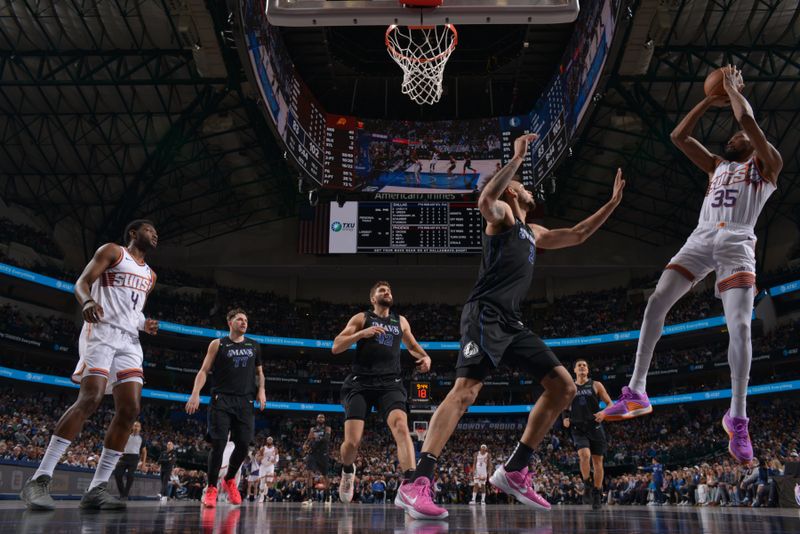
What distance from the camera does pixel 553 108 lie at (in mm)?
19844

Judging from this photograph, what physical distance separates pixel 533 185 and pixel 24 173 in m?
21.9

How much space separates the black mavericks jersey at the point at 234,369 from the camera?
828 cm

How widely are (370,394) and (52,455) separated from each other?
127 inches

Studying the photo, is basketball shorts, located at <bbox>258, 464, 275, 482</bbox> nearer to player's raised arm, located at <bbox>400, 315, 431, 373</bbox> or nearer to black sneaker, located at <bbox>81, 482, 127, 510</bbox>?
player's raised arm, located at <bbox>400, 315, 431, 373</bbox>

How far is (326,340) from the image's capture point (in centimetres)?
3647

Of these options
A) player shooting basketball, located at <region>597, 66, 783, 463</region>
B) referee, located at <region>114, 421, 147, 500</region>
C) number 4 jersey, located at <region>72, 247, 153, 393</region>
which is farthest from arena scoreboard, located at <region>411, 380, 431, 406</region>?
player shooting basketball, located at <region>597, 66, 783, 463</region>

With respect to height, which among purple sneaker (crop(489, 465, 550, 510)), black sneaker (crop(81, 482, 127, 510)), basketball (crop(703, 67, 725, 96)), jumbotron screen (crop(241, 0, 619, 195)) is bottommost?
black sneaker (crop(81, 482, 127, 510))

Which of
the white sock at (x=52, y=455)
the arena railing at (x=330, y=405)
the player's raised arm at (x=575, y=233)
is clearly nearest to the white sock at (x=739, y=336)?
the player's raised arm at (x=575, y=233)

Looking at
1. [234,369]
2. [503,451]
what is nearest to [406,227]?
[234,369]

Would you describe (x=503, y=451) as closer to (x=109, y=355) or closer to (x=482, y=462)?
(x=482, y=462)

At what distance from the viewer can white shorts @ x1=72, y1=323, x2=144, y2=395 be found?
211 inches

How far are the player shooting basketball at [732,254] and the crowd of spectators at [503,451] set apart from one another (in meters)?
12.3

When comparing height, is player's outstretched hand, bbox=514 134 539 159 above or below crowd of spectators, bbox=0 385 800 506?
above

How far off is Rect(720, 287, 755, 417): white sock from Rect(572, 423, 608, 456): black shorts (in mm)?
6109
